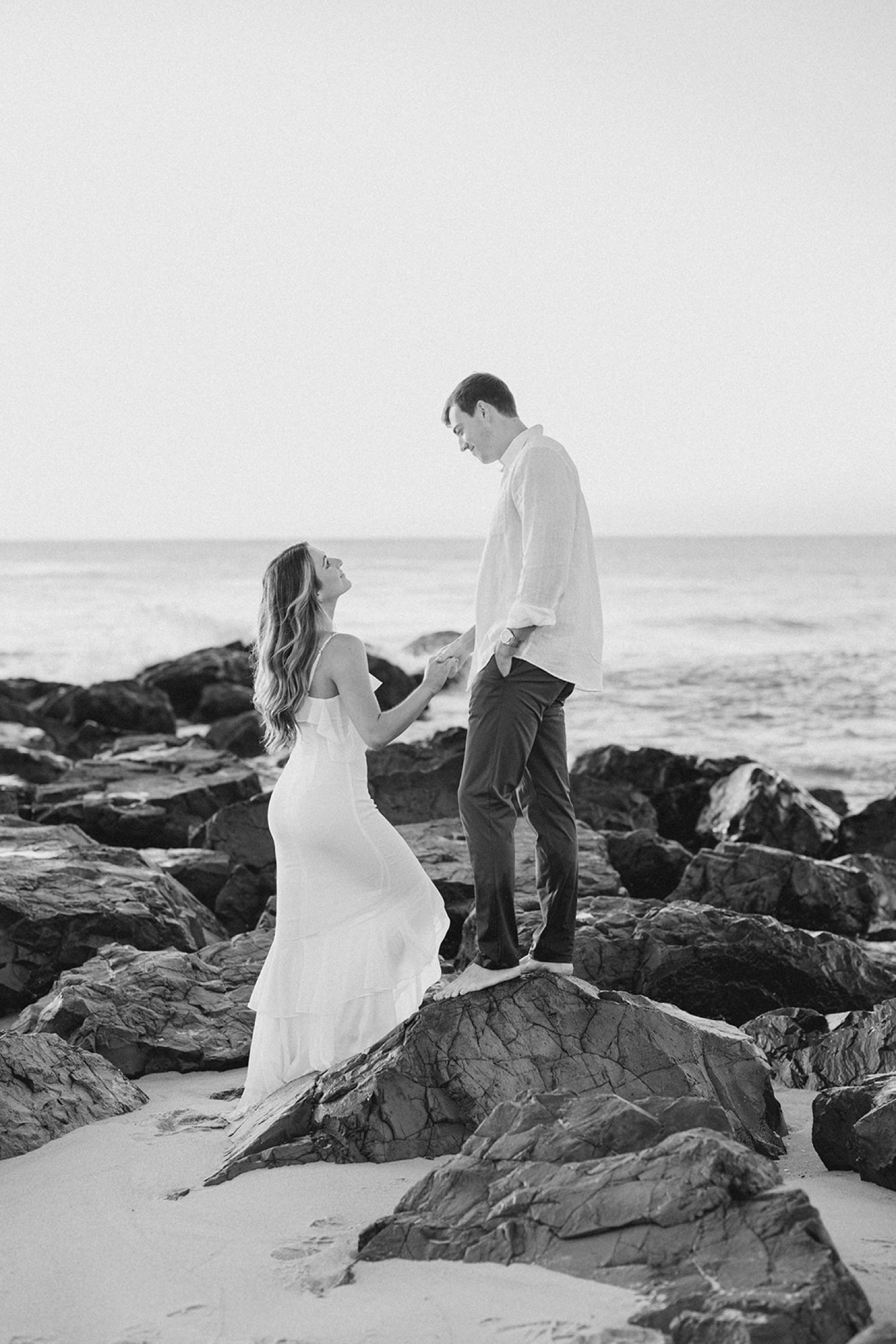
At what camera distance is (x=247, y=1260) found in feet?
10.8

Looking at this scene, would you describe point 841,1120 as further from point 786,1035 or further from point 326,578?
point 326,578

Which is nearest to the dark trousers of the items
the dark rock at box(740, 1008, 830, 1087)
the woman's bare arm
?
the woman's bare arm

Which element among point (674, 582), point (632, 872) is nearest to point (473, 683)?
point (632, 872)

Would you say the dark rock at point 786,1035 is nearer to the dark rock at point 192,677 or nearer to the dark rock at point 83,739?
the dark rock at point 83,739

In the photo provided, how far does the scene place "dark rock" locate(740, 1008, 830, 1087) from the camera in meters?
5.15

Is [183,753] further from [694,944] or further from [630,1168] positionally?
[630,1168]

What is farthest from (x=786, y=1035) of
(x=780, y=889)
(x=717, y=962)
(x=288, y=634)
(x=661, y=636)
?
(x=661, y=636)

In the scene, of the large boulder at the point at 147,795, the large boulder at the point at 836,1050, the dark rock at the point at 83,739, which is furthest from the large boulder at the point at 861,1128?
the dark rock at the point at 83,739

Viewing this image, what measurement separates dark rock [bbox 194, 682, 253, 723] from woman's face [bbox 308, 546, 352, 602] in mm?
15262

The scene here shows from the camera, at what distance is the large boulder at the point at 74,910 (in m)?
6.72

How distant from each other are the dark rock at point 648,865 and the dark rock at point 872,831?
7.39ft

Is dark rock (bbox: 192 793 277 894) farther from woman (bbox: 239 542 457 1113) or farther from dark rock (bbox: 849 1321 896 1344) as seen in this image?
dark rock (bbox: 849 1321 896 1344)

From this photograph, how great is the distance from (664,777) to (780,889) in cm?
420

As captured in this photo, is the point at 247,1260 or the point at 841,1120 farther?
the point at 841,1120
